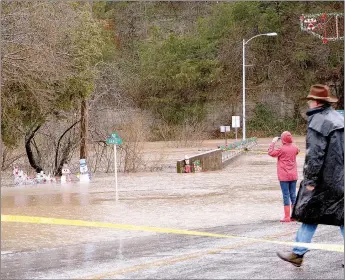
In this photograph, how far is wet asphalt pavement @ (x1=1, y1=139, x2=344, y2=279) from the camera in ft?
29.8

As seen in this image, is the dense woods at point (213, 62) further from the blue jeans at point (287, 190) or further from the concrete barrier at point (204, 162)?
the blue jeans at point (287, 190)

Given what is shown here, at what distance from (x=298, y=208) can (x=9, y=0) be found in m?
17.7

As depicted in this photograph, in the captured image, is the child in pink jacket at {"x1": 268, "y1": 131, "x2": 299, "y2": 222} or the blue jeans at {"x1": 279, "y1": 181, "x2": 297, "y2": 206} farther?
the blue jeans at {"x1": 279, "y1": 181, "x2": 297, "y2": 206}

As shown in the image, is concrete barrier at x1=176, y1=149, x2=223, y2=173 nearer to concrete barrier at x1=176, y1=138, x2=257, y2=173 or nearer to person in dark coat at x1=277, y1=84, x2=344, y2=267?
concrete barrier at x1=176, y1=138, x2=257, y2=173

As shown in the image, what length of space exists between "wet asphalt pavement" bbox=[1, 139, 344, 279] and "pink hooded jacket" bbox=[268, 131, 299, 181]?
2.45 ft

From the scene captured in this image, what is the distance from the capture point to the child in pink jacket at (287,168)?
1332 centimetres

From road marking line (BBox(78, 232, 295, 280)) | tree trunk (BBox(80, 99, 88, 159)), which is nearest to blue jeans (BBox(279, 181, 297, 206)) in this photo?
road marking line (BBox(78, 232, 295, 280))

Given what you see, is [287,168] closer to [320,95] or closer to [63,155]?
[320,95]

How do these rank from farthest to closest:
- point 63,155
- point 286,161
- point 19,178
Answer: point 63,155 → point 19,178 → point 286,161

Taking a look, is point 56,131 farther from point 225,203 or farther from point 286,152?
point 286,152

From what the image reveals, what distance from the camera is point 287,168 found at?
524 inches

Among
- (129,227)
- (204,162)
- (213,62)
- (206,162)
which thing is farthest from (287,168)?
(213,62)

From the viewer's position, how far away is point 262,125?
73500 millimetres

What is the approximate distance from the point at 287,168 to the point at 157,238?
8.61 ft
